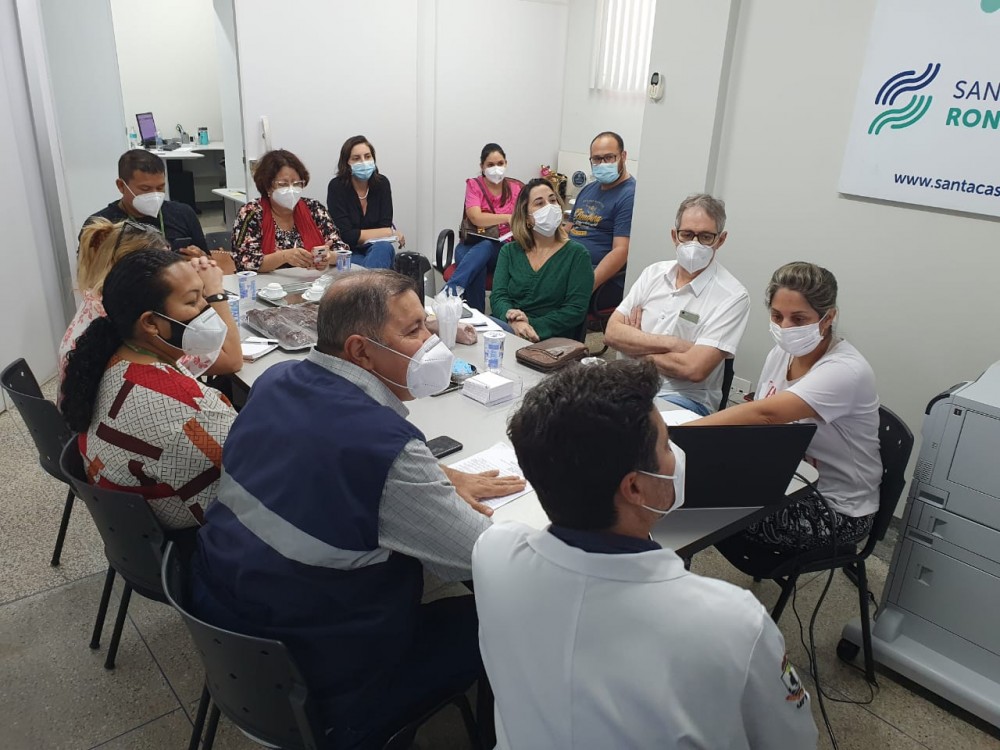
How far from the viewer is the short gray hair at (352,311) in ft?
4.88

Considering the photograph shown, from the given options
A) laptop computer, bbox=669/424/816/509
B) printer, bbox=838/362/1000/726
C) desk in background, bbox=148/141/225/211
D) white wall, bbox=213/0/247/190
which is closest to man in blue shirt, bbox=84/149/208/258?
white wall, bbox=213/0/247/190

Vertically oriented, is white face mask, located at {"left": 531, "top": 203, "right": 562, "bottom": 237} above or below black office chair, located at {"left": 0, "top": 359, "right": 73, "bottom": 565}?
above

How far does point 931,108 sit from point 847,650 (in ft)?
7.05

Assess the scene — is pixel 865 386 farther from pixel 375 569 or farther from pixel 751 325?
pixel 751 325

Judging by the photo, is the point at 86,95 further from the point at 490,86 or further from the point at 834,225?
the point at 834,225

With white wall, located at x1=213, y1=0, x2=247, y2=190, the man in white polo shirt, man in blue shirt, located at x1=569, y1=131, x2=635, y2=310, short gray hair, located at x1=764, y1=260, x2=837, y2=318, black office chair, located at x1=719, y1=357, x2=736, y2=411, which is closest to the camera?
Answer: short gray hair, located at x1=764, y1=260, x2=837, y2=318

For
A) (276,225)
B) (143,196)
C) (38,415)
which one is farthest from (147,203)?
(38,415)

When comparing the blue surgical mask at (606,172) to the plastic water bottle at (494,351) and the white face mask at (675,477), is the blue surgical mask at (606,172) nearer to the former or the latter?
the plastic water bottle at (494,351)

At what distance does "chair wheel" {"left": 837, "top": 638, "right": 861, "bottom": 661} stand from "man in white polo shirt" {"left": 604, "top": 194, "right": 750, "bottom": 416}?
88 centimetres

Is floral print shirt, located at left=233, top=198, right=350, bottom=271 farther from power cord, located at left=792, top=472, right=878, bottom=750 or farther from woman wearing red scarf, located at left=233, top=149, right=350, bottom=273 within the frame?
power cord, located at left=792, top=472, right=878, bottom=750

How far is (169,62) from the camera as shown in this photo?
8.11m

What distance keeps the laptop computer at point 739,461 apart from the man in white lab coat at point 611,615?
1.55 feet

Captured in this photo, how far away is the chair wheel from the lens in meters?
2.26

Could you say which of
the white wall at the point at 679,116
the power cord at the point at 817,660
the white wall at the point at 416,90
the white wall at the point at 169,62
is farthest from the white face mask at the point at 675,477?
the white wall at the point at 169,62
